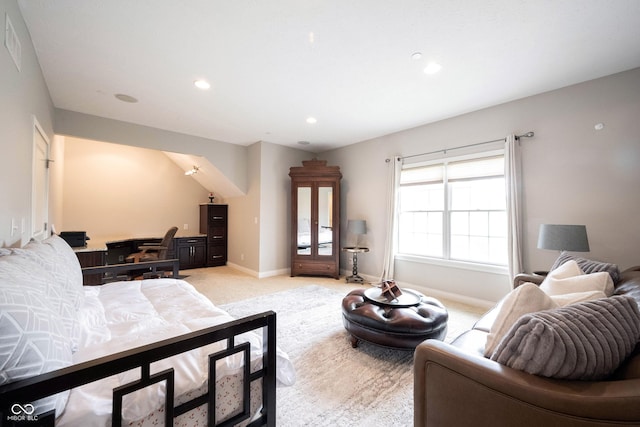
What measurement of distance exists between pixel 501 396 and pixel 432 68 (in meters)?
2.64

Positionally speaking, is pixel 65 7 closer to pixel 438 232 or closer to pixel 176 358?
pixel 176 358

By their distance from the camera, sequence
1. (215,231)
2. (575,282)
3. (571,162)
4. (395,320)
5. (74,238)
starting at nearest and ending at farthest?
(575,282) → (395,320) → (571,162) → (74,238) → (215,231)

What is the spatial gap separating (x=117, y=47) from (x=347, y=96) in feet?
7.47

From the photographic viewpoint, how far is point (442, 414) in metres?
1.03

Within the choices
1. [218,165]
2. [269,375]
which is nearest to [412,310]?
[269,375]

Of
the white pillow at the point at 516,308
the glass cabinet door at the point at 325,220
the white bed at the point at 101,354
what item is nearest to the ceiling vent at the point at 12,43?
the white bed at the point at 101,354

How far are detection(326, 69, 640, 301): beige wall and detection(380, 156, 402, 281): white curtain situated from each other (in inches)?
22.3

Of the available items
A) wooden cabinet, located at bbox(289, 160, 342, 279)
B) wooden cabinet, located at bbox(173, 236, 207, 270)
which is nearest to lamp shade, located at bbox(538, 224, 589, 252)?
wooden cabinet, located at bbox(289, 160, 342, 279)

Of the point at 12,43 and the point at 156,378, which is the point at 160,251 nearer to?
the point at 12,43

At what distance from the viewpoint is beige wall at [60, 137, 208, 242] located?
16.3 ft

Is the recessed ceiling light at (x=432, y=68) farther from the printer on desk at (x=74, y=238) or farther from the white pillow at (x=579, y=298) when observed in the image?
the printer on desk at (x=74, y=238)

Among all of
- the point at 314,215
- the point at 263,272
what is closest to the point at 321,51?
the point at 314,215

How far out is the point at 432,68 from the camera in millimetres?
2496

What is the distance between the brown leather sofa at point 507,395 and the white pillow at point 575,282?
2.40ft
